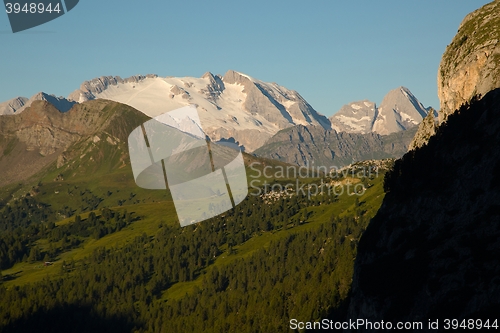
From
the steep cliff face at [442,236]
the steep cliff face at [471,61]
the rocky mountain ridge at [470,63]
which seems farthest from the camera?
the rocky mountain ridge at [470,63]

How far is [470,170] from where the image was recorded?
89812 millimetres

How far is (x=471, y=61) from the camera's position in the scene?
144 meters

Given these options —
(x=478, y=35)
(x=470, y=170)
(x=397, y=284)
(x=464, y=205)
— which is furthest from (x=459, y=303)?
(x=478, y=35)

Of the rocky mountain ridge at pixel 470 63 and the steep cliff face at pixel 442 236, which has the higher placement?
the rocky mountain ridge at pixel 470 63

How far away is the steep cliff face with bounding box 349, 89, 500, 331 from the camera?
70.6 meters

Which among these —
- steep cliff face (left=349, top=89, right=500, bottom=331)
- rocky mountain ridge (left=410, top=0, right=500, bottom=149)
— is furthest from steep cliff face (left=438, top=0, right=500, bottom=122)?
steep cliff face (left=349, top=89, right=500, bottom=331)

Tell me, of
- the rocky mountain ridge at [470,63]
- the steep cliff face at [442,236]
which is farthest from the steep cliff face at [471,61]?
the steep cliff face at [442,236]

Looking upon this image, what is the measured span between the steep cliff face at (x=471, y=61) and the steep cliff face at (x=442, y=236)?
22.0 metres

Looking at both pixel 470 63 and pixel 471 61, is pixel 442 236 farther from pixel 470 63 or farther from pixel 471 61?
pixel 471 61

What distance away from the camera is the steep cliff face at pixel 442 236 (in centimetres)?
7056

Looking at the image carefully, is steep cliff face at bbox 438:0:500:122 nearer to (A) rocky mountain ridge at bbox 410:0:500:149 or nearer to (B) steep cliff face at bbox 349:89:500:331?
(A) rocky mountain ridge at bbox 410:0:500:149

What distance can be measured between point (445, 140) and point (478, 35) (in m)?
56.7

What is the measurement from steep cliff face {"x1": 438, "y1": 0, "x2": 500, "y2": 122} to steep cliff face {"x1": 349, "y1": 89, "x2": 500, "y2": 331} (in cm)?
2196

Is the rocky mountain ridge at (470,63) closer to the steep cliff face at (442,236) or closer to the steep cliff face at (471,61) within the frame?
the steep cliff face at (471,61)
